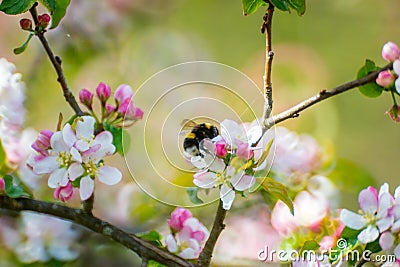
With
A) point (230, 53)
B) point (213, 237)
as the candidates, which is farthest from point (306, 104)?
point (230, 53)

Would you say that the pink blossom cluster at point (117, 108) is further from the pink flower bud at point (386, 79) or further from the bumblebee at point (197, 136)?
the pink flower bud at point (386, 79)

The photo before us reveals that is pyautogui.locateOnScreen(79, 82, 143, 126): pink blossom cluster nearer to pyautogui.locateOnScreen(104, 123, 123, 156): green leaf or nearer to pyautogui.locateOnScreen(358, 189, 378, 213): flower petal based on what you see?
pyautogui.locateOnScreen(104, 123, 123, 156): green leaf

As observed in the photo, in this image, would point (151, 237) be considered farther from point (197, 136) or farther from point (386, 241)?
point (386, 241)

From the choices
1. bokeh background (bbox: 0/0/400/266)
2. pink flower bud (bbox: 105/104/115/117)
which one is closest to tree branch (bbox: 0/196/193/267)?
pink flower bud (bbox: 105/104/115/117)

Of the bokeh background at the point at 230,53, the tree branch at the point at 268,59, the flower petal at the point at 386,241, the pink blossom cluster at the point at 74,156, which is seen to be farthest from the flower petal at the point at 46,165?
the bokeh background at the point at 230,53

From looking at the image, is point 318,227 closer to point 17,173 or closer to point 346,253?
point 346,253

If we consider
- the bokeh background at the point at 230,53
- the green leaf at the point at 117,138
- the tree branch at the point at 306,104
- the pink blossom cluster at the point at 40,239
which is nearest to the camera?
the tree branch at the point at 306,104
